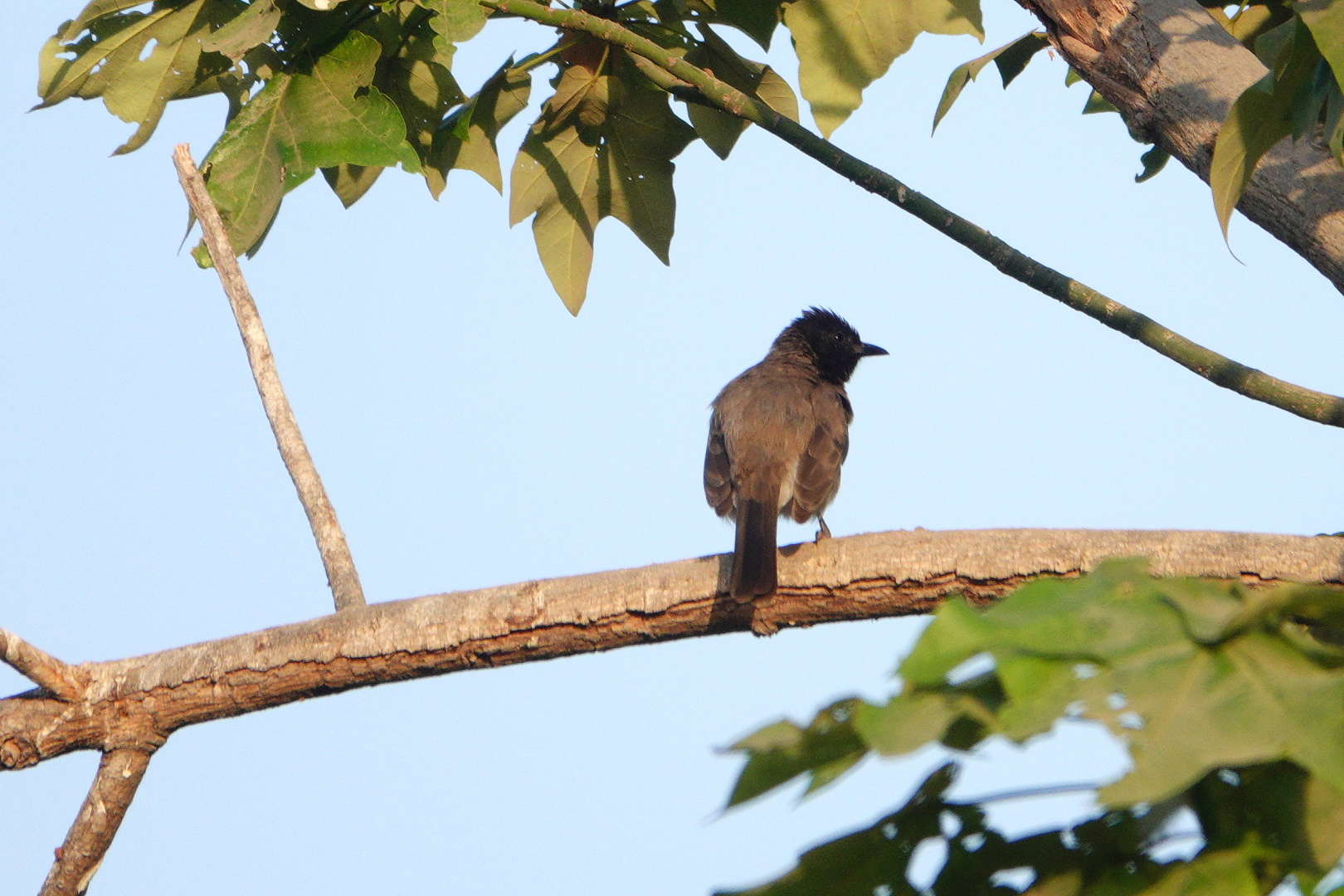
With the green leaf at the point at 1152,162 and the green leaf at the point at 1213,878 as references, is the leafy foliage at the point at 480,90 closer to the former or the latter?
the green leaf at the point at 1152,162

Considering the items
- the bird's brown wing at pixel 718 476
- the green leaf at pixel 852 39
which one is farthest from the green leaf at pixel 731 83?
the bird's brown wing at pixel 718 476

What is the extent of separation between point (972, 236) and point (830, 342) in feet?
13.2

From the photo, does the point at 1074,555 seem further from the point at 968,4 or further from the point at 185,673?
the point at 185,673

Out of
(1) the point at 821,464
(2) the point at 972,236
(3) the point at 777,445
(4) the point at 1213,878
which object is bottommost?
(4) the point at 1213,878

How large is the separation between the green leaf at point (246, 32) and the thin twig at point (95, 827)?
208cm

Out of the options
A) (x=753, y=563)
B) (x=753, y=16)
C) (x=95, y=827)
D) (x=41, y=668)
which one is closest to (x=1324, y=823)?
(x=753, y=563)

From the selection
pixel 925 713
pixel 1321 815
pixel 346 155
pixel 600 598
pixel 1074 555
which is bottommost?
pixel 1321 815

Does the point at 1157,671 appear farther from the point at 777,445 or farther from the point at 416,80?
the point at 777,445

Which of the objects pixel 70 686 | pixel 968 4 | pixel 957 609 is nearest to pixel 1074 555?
pixel 968 4

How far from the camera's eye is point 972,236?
3611mm

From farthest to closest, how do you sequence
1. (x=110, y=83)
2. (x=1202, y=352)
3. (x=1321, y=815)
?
(x=110, y=83) → (x=1202, y=352) → (x=1321, y=815)

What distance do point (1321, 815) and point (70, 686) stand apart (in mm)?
3461

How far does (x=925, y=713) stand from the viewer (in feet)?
3.78

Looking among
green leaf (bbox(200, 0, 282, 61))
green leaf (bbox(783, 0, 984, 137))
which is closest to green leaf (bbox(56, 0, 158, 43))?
green leaf (bbox(200, 0, 282, 61))
